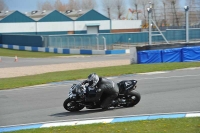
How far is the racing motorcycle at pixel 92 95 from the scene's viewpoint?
1220 centimetres

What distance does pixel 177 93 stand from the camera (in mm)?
15062

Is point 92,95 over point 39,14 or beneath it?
beneath

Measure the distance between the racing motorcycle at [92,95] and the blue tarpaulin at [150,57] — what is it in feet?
57.3

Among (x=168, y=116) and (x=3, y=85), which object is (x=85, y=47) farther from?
(x=168, y=116)

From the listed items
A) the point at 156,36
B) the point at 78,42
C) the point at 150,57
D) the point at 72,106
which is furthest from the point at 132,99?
the point at 78,42

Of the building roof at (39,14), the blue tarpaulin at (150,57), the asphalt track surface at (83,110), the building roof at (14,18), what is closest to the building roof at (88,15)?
the building roof at (39,14)

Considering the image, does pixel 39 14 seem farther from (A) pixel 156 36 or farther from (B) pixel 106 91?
(B) pixel 106 91

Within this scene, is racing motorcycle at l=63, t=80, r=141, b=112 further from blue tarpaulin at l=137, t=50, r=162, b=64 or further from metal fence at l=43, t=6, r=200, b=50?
metal fence at l=43, t=6, r=200, b=50

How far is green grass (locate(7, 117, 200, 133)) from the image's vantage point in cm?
855

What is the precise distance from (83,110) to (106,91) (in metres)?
1.24

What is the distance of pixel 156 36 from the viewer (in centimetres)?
4844

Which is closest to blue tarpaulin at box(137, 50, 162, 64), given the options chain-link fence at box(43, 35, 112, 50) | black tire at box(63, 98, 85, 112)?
black tire at box(63, 98, 85, 112)

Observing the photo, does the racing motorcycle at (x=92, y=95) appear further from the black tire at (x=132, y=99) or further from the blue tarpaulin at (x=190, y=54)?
the blue tarpaulin at (x=190, y=54)

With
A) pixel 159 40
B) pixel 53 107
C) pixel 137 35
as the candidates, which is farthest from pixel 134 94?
pixel 137 35
